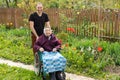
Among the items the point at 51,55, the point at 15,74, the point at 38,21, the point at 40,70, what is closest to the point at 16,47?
the point at 15,74

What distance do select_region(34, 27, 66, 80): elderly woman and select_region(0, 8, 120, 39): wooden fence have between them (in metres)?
4.49

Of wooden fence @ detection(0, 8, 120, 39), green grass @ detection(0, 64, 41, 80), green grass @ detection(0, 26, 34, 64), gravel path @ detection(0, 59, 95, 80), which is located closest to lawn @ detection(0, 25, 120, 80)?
green grass @ detection(0, 26, 34, 64)

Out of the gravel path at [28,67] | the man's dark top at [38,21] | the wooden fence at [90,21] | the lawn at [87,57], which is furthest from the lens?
the wooden fence at [90,21]

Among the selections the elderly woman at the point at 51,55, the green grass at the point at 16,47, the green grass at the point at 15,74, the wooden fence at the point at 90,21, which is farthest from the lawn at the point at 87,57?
the wooden fence at the point at 90,21

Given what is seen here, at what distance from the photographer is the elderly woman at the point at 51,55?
23.2ft

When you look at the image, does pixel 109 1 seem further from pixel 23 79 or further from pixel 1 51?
pixel 23 79

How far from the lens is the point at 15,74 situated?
8.45 meters

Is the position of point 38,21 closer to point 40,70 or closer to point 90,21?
point 40,70

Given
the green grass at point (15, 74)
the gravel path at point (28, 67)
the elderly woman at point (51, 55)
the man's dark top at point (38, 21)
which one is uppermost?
the man's dark top at point (38, 21)

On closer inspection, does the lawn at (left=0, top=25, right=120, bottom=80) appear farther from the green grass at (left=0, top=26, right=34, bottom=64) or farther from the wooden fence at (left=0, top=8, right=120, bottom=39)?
the wooden fence at (left=0, top=8, right=120, bottom=39)

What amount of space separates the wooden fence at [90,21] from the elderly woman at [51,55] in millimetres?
4491

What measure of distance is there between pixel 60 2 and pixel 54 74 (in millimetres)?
15447

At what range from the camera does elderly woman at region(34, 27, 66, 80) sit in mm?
7066

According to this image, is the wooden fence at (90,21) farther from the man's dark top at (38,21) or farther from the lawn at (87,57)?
the man's dark top at (38,21)
